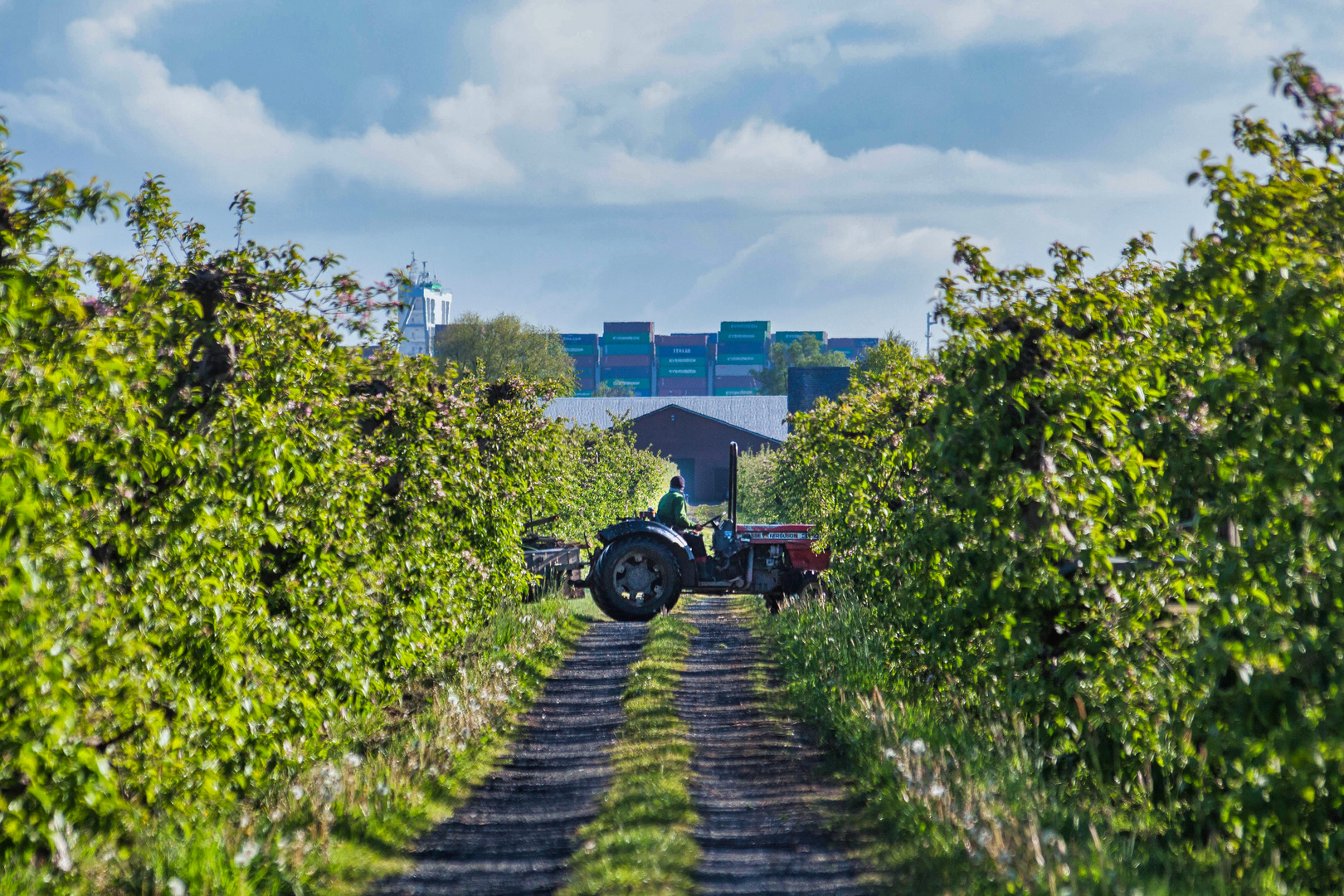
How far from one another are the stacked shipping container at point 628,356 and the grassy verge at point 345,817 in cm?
14020

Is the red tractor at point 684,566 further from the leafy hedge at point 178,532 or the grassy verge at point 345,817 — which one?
the leafy hedge at point 178,532

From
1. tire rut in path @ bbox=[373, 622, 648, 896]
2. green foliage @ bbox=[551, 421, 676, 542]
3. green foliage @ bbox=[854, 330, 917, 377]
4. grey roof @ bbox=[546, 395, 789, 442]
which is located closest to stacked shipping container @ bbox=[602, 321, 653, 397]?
grey roof @ bbox=[546, 395, 789, 442]

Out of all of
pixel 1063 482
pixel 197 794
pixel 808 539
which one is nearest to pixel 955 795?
pixel 1063 482

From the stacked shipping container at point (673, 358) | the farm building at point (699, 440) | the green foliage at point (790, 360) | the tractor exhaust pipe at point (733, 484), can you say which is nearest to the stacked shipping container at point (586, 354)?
the stacked shipping container at point (673, 358)

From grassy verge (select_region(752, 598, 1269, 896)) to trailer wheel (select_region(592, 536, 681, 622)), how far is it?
4963 millimetres

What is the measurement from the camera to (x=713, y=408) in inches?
2532

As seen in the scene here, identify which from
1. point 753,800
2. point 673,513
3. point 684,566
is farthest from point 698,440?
point 753,800

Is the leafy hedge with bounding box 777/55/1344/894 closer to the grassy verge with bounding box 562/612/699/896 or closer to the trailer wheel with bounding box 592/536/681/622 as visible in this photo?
the grassy verge with bounding box 562/612/699/896

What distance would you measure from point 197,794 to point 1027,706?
12.8 ft

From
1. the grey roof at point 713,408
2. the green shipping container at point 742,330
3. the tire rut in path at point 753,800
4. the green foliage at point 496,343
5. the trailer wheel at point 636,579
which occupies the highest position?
the green shipping container at point 742,330

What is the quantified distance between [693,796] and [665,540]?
6904mm

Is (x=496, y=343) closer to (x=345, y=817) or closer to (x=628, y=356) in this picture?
(x=345, y=817)

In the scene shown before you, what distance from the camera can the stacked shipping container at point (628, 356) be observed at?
488ft

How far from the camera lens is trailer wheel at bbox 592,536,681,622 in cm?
1259
